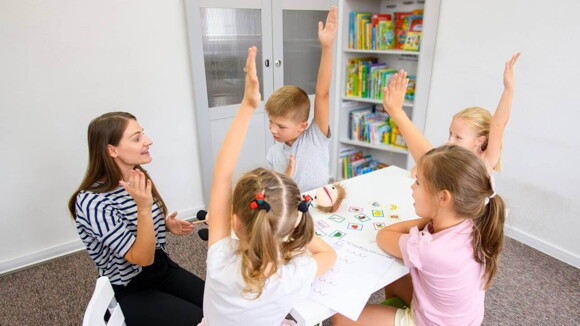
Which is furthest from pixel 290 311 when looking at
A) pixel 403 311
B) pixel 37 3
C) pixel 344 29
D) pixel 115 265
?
pixel 344 29

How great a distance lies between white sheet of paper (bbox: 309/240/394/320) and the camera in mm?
1001

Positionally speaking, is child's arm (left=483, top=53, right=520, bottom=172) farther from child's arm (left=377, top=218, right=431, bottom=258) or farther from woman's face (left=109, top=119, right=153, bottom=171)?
woman's face (left=109, top=119, right=153, bottom=171)

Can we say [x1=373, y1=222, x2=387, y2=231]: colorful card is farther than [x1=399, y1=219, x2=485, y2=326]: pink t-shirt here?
Yes

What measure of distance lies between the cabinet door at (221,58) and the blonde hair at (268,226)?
4.89ft

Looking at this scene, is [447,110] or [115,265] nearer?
[115,265]

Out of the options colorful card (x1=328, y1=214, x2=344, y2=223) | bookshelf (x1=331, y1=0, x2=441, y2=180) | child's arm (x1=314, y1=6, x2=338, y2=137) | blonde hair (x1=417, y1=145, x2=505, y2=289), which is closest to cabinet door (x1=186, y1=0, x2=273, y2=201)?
bookshelf (x1=331, y1=0, x2=441, y2=180)

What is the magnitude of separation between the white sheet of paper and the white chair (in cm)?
54

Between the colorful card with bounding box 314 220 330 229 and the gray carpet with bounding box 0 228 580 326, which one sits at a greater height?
the colorful card with bounding box 314 220 330 229

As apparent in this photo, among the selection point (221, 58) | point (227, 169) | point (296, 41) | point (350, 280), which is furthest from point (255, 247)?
point (296, 41)

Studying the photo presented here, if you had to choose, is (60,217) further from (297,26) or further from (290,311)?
(297,26)

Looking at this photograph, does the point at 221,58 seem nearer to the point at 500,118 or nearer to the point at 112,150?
the point at 112,150

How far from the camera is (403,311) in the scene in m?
1.24

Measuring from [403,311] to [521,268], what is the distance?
1.51m

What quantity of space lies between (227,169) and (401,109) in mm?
690
